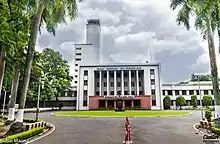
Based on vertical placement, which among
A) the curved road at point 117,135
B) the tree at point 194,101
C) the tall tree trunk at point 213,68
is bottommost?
the curved road at point 117,135

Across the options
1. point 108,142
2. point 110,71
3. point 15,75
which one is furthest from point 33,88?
point 108,142

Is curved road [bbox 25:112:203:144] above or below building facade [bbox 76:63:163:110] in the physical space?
below

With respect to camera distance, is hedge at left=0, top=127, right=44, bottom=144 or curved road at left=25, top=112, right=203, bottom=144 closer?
hedge at left=0, top=127, right=44, bottom=144

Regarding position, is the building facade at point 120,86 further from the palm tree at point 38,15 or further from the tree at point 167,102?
the palm tree at point 38,15

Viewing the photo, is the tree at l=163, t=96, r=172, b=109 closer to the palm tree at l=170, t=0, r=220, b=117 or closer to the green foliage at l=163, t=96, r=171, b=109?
the green foliage at l=163, t=96, r=171, b=109

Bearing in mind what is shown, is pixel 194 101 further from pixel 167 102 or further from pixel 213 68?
pixel 213 68

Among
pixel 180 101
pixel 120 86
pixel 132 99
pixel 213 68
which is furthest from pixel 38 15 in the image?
pixel 180 101

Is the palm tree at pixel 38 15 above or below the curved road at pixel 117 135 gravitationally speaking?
above

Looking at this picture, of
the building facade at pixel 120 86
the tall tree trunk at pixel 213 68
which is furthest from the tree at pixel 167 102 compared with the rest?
the tall tree trunk at pixel 213 68

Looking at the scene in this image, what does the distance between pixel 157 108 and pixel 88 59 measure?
106 ft

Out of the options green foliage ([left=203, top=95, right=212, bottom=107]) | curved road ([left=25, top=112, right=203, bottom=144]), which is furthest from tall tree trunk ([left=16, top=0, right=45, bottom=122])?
green foliage ([left=203, top=95, right=212, bottom=107])

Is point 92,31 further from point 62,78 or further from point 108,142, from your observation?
point 108,142

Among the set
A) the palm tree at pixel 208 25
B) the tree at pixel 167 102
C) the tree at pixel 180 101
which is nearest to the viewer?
the palm tree at pixel 208 25

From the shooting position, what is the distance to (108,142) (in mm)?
10523
